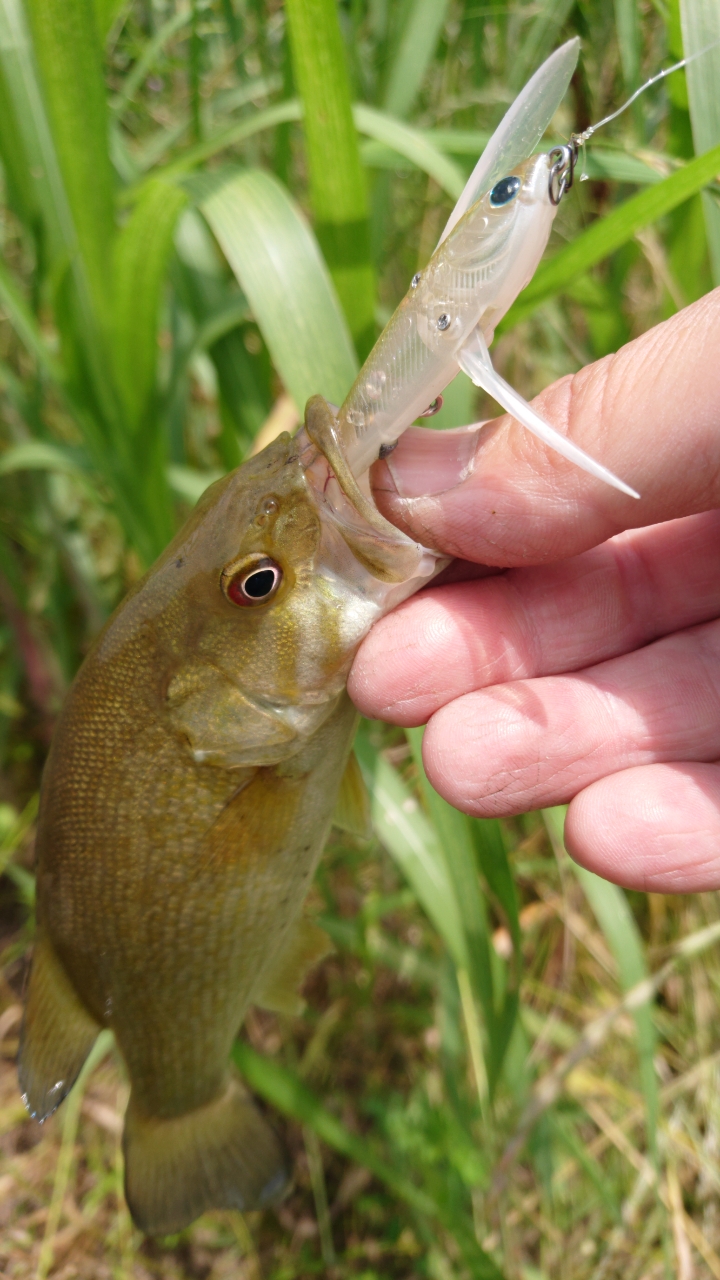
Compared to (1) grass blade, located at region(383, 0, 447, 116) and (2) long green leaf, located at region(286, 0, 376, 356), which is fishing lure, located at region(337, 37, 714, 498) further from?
(1) grass blade, located at region(383, 0, 447, 116)

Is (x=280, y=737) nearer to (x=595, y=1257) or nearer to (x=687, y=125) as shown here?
(x=687, y=125)

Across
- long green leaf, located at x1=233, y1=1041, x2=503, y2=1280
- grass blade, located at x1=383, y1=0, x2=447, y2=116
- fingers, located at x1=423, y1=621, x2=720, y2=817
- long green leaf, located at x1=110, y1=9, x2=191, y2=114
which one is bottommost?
long green leaf, located at x1=233, y1=1041, x2=503, y2=1280

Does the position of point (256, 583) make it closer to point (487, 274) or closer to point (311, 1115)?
point (487, 274)

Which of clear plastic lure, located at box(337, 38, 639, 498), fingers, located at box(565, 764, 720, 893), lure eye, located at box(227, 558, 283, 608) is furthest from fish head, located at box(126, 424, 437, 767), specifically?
fingers, located at box(565, 764, 720, 893)

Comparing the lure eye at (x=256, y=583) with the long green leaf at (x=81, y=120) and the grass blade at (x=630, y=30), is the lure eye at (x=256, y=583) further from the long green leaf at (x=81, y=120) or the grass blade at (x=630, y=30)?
the grass blade at (x=630, y=30)

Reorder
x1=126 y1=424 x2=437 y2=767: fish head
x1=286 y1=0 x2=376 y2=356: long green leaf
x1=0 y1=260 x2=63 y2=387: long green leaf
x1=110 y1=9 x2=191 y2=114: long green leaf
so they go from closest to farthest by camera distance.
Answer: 1. x1=126 y1=424 x2=437 y2=767: fish head
2. x1=286 y1=0 x2=376 y2=356: long green leaf
3. x1=0 y1=260 x2=63 y2=387: long green leaf
4. x1=110 y1=9 x2=191 y2=114: long green leaf

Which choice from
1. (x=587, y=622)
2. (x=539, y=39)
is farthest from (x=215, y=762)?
(x=539, y=39)
